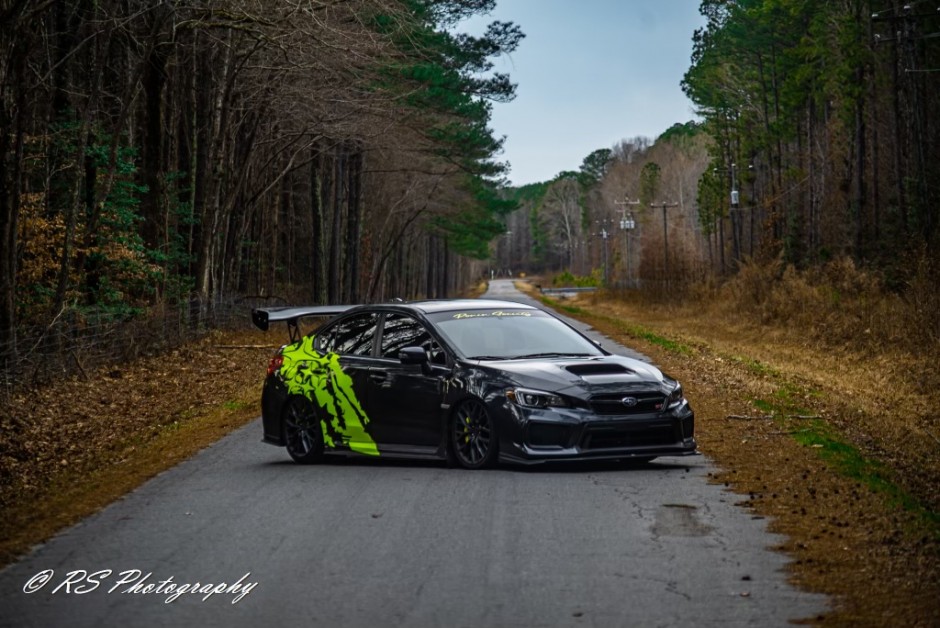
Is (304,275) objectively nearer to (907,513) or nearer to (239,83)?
(239,83)

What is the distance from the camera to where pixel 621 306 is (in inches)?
3024


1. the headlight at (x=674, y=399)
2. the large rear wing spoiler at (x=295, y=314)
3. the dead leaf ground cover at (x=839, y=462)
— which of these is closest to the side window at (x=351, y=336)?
the large rear wing spoiler at (x=295, y=314)

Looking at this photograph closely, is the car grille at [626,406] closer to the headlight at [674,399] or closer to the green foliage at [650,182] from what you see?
the headlight at [674,399]

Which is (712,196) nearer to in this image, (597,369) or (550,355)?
(550,355)

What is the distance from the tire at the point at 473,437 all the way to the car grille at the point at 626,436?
34.2 inches

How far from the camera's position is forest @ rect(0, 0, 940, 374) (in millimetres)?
24328

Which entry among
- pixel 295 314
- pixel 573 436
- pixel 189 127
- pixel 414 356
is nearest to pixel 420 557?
pixel 573 436

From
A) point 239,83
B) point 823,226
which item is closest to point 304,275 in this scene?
point 823,226

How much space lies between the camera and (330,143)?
48.3m

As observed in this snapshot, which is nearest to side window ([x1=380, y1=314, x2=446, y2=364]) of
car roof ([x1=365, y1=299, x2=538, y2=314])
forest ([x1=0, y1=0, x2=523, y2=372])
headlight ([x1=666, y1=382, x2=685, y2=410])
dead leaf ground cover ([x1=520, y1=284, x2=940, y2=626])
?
car roof ([x1=365, y1=299, x2=538, y2=314])

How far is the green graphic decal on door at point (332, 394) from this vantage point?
13.2 m

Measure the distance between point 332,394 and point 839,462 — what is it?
501 cm

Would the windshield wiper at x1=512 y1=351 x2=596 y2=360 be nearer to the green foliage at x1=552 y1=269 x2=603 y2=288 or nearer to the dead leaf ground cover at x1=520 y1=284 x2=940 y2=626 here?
the dead leaf ground cover at x1=520 y1=284 x2=940 y2=626

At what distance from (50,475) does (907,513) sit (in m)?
8.54
